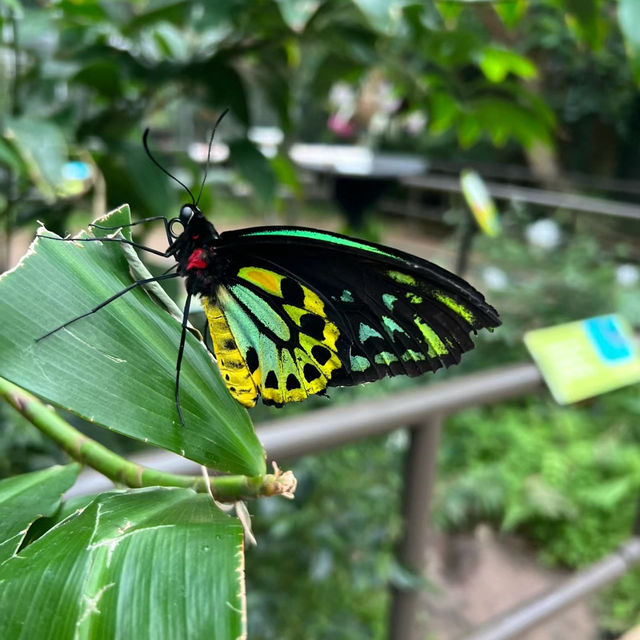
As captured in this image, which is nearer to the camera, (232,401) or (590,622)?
(232,401)

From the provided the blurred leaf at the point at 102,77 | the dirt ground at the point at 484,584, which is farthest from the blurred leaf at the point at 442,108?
the dirt ground at the point at 484,584

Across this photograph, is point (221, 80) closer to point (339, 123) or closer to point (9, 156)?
point (9, 156)

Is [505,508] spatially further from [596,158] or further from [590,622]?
[596,158]

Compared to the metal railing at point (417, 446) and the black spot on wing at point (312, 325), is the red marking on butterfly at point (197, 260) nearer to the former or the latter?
the black spot on wing at point (312, 325)

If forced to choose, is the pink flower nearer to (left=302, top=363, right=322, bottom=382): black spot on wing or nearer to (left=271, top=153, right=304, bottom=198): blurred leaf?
(left=271, top=153, right=304, bottom=198): blurred leaf

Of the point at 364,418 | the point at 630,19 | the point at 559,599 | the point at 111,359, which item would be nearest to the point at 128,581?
the point at 111,359

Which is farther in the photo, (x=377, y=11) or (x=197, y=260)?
(x=377, y=11)

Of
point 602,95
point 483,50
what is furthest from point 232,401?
point 602,95
